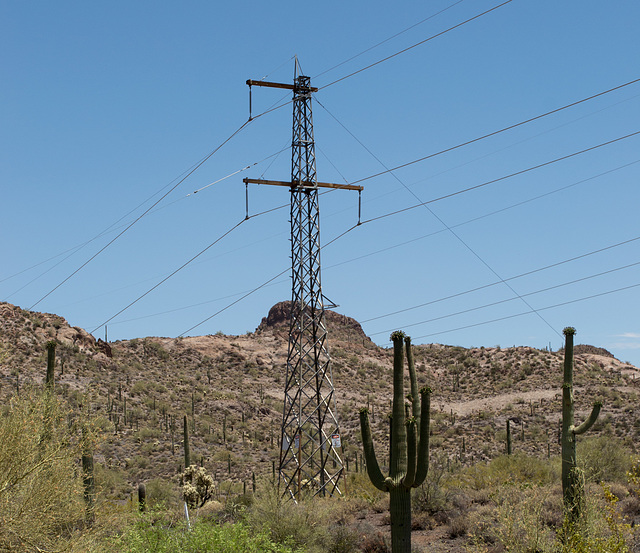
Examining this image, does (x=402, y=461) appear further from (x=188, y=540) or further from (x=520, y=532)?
(x=520, y=532)

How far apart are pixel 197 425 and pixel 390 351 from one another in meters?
44.9

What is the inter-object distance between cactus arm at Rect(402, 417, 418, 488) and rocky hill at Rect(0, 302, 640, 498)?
21.1 m

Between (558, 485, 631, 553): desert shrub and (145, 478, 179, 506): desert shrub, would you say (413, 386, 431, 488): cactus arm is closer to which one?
(558, 485, 631, 553): desert shrub

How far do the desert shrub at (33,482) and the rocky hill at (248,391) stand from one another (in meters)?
19.6

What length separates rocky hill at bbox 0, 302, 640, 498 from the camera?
49.6 m

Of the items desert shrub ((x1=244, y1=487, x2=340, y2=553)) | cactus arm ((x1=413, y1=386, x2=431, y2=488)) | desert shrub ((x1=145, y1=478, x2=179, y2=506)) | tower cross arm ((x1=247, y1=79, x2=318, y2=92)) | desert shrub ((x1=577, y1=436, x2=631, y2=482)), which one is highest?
tower cross arm ((x1=247, y1=79, x2=318, y2=92))

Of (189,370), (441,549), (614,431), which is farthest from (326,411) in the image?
(189,370)

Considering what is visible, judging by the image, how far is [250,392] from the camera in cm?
7350

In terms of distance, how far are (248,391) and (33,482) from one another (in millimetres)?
60853

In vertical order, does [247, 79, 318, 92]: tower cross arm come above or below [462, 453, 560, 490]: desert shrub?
above

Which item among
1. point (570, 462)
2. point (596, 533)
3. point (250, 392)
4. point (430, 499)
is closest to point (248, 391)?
point (250, 392)

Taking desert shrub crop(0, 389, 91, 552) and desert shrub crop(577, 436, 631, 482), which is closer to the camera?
desert shrub crop(0, 389, 91, 552)

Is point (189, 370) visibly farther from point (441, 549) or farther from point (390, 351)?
point (441, 549)

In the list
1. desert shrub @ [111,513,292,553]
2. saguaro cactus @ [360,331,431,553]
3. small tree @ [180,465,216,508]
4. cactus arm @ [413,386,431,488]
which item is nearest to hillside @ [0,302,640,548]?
small tree @ [180,465,216,508]
